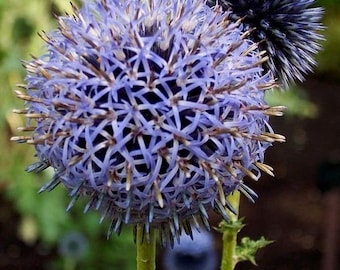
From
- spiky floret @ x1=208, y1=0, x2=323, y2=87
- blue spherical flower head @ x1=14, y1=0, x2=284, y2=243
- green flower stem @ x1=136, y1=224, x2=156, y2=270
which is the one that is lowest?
green flower stem @ x1=136, y1=224, x2=156, y2=270

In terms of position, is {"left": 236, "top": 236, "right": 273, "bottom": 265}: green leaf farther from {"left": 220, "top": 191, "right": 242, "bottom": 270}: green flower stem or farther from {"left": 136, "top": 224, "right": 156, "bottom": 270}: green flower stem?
{"left": 136, "top": 224, "right": 156, "bottom": 270}: green flower stem

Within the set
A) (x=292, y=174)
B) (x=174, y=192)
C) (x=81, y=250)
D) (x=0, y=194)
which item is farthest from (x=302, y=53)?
(x=292, y=174)

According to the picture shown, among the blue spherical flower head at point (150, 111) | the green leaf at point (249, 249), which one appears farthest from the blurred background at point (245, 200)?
the green leaf at point (249, 249)

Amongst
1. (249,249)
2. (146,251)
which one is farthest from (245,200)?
(146,251)

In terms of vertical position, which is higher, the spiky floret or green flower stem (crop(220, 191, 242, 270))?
the spiky floret

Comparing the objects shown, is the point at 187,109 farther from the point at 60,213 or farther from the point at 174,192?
the point at 60,213

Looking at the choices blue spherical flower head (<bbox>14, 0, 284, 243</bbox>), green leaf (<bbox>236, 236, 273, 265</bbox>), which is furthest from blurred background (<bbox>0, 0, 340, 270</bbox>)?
green leaf (<bbox>236, 236, 273, 265</bbox>)

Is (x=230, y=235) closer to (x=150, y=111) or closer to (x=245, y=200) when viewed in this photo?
(x=150, y=111)
